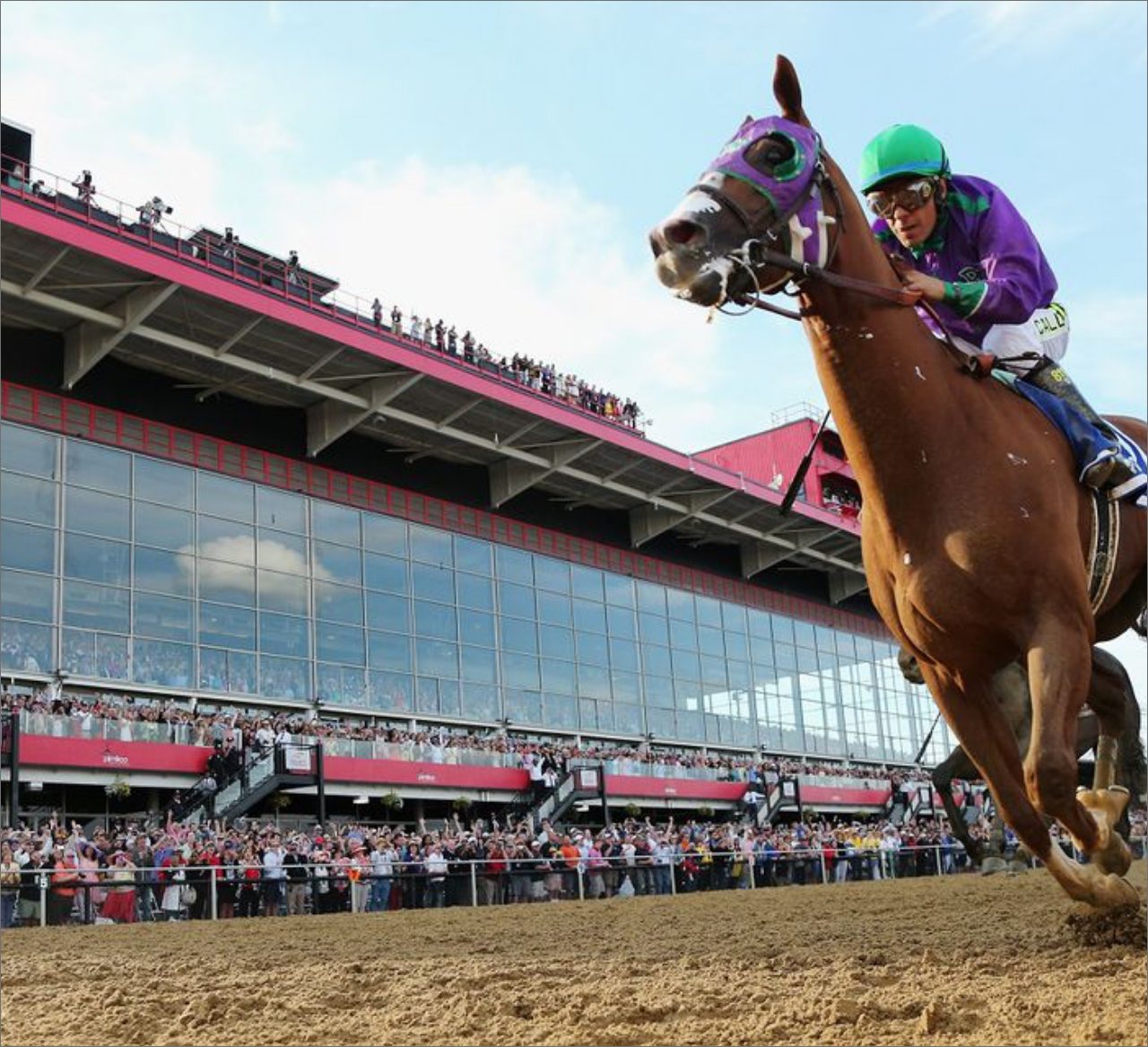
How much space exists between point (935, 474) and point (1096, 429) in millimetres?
994

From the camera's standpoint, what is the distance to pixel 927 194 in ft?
17.7

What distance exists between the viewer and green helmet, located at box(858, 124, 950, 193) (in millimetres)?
5301

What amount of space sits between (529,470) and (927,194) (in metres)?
35.1

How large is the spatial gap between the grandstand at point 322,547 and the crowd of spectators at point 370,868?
12.9 feet

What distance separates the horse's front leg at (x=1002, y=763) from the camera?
515 cm

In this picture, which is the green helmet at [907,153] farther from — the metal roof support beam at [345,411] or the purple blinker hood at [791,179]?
the metal roof support beam at [345,411]

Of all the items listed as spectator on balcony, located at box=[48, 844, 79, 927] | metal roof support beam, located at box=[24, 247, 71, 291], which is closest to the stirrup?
spectator on balcony, located at box=[48, 844, 79, 927]

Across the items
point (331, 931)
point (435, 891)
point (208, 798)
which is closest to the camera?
point (331, 931)

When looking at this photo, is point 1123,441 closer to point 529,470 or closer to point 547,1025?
point 547,1025

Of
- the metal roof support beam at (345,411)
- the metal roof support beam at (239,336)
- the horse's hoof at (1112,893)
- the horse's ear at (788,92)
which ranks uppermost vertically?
the metal roof support beam at (239,336)

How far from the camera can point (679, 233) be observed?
4.38m

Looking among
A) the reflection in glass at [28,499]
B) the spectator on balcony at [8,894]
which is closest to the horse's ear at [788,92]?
the spectator on balcony at [8,894]

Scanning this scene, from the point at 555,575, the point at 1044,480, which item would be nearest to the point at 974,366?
the point at 1044,480

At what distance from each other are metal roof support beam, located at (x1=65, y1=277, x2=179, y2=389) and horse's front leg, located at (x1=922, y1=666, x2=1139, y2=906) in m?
26.3
